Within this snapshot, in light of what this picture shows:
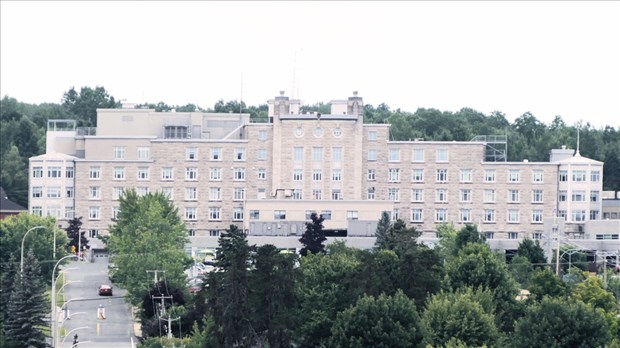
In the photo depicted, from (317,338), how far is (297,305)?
314cm

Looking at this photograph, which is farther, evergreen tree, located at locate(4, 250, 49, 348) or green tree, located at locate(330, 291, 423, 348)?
evergreen tree, located at locate(4, 250, 49, 348)

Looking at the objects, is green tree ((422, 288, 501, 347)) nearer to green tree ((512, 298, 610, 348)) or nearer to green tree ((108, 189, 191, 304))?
green tree ((512, 298, 610, 348))

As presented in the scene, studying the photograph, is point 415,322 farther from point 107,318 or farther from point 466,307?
point 107,318

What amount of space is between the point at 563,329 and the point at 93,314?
53300 millimetres

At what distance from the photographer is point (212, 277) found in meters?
129

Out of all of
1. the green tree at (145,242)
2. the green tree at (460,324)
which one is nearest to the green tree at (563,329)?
the green tree at (460,324)

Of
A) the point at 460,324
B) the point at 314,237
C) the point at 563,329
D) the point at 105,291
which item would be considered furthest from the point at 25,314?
the point at 314,237

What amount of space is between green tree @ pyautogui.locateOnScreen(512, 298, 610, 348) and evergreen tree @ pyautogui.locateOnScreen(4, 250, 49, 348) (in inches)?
1339

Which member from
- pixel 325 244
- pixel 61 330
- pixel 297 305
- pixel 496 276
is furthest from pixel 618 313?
pixel 325 244

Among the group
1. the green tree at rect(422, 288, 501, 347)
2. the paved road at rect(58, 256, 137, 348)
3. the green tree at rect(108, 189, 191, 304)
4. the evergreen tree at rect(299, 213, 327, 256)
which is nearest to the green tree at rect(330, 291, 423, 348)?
the green tree at rect(422, 288, 501, 347)

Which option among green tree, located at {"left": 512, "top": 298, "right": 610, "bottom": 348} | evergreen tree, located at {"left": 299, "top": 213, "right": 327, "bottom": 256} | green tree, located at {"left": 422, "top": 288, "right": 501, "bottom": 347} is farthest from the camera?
evergreen tree, located at {"left": 299, "top": 213, "right": 327, "bottom": 256}

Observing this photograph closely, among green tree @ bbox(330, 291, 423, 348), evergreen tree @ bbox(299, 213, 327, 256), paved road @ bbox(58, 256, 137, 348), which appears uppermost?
evergreen tree @ bbox(299, 213, 327, 256)

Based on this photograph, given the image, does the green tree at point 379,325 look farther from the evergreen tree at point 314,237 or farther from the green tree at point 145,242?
the evergreen tree at point 314,237

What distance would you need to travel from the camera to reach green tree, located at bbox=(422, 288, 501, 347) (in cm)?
11881
